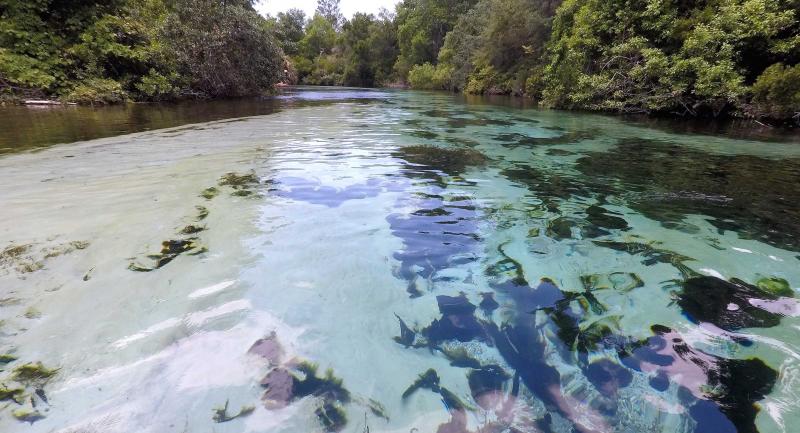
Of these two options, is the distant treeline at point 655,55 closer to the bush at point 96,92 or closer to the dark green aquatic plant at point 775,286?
the dark green aquatic plant at point 775,286

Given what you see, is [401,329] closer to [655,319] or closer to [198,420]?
[198,420]

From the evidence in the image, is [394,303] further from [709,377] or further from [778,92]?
[778,92]

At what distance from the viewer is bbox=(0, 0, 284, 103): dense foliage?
11883 millimetres

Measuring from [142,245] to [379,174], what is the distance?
2772 mm

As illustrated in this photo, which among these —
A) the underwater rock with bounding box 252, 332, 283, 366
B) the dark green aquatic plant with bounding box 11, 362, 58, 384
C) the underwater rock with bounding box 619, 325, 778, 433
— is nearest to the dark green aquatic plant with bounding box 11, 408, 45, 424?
the dark green aquatic plant with bounding box 11, 362, 58, 384

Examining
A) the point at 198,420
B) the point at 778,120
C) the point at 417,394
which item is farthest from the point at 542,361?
the point at 778,120

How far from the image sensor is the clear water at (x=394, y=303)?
148cm

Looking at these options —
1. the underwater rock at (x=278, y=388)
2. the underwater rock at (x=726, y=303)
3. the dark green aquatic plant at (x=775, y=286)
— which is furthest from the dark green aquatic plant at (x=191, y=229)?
the dark green aquatic plant at (x=775, y=286)

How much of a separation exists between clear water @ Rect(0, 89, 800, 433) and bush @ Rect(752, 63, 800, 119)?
6404 millimetres

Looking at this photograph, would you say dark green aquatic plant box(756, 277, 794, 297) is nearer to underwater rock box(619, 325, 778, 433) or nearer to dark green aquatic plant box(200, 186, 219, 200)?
underwater rock box(619, 325, 778, 433)

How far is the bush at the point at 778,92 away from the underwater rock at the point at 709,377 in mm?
10578

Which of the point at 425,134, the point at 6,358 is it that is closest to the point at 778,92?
the point at 425,134

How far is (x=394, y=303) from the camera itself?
2.16m

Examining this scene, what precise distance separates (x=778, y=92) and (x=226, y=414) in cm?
1256
